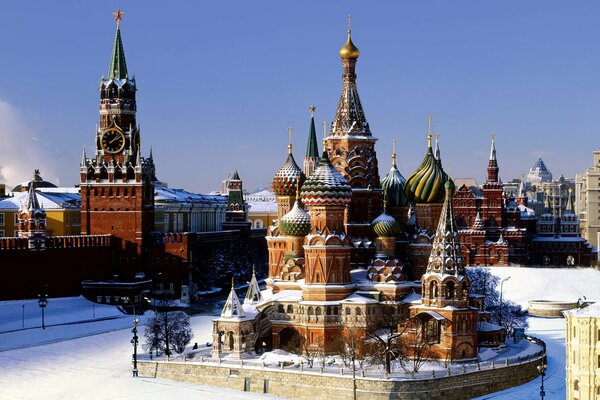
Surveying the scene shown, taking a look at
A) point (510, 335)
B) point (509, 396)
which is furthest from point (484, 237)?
point (509, 396)

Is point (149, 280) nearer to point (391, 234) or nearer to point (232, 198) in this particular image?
point (391, 234)

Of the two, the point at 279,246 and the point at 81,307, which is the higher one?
the point at 279,246

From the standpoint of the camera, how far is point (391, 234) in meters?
47.8

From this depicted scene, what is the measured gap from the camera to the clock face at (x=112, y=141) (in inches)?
2721

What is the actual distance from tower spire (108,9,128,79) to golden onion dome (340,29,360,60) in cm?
2364

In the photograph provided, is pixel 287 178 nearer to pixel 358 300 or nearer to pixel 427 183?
pixel 427 183

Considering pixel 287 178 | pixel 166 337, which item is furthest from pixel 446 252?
pixel 166 337

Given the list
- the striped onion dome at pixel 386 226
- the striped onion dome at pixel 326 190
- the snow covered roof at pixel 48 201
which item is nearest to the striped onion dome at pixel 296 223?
the striped onion dome at pixel 386 226

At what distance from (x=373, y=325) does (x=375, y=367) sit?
151 inches

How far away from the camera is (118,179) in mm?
68750

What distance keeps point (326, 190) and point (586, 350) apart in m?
16.7

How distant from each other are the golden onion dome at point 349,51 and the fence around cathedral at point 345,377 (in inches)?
674

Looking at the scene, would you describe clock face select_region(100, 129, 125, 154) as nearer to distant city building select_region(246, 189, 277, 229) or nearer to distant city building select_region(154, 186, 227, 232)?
distant city building select_region(154, 186, 227, 232)

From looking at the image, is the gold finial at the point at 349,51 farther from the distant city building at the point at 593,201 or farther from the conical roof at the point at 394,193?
the distant city building at the point at 593,201
